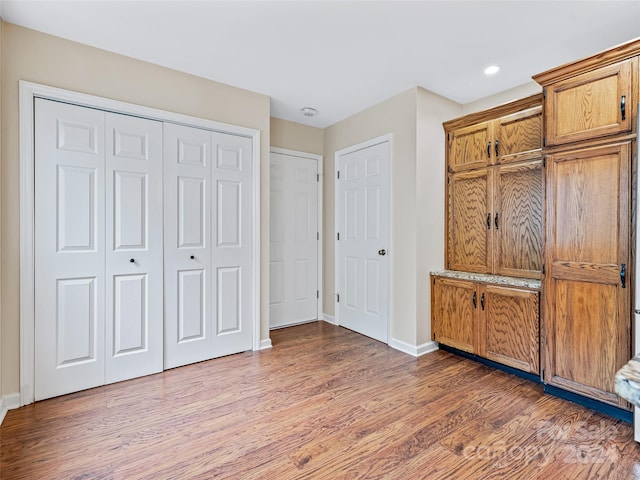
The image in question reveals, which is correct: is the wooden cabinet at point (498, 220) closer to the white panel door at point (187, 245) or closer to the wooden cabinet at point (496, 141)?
the wooden cabinet at point (496, 141)

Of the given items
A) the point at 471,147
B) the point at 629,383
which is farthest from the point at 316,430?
the point at 471,147

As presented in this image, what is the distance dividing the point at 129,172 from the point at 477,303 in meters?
3.05

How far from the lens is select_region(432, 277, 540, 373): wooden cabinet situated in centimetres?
246

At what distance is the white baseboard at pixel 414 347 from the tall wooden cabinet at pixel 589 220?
993 mm

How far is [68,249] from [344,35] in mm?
2427

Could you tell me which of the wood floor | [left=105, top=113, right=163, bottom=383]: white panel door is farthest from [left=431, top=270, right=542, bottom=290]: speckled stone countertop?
[left=105, top=113, right=163, bottom=383]: white panel door

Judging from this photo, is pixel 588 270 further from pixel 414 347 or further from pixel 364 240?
pixel 364 240

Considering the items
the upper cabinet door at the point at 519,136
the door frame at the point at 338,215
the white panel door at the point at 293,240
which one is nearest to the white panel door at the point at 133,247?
the white panel door at the point at 293,240

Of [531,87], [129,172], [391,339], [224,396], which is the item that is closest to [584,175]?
[531,87]

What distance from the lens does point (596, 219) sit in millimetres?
2010

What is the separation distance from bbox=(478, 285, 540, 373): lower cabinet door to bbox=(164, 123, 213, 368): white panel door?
2401 millimetres

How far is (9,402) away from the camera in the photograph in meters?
2.07

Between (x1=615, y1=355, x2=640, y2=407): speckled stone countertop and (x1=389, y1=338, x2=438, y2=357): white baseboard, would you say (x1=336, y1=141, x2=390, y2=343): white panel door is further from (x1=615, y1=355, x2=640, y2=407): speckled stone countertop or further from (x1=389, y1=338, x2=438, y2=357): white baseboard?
(x1=615, y1=355, x2=640, y2=407): speckled stone countertop

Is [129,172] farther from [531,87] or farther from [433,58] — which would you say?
[531,87]
